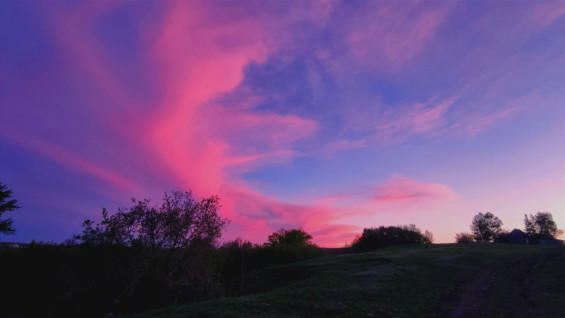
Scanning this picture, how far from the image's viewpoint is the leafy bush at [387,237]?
76938 mm

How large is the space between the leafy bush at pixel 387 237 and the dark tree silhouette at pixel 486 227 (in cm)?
3947

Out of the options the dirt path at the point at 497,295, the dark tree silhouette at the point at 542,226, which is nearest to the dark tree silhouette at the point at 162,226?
the dirt path at the point at 497,295

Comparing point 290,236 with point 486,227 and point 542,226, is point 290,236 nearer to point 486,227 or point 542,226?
point 486,227

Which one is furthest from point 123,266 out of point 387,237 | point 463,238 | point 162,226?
point 463,238

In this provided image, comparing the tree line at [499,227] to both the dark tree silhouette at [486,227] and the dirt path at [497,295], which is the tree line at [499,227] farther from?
the dirt path at [497,295]

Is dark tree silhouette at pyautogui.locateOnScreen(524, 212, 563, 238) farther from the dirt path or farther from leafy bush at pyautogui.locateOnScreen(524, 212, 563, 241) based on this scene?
the dirt path

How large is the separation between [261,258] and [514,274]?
41.6m

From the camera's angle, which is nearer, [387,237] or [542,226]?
[387,237]

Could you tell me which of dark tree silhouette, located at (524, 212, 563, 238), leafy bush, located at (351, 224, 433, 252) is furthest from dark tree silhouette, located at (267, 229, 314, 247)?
dark tree silhouette, located at (524, 212, 563, 238)

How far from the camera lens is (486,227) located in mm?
108125

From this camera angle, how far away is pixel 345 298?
18594mm

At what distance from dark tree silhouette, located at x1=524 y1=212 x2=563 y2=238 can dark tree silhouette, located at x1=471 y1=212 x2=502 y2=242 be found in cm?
1250

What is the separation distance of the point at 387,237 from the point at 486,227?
2238 inches

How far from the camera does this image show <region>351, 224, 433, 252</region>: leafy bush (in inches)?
3029
